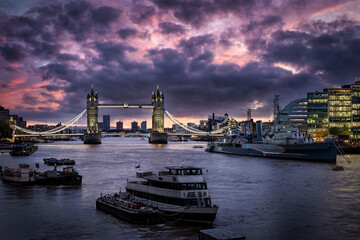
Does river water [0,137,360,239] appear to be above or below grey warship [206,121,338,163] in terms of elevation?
below

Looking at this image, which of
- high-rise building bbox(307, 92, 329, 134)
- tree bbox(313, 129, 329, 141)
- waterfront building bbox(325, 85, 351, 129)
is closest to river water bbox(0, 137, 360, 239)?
tree bbox(313, 129, 329, 141)

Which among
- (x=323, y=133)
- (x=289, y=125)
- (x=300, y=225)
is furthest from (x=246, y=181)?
(x=323, y=133)

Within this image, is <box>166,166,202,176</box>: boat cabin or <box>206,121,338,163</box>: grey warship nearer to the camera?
<box>166,166,202,176</box>: boat cabin

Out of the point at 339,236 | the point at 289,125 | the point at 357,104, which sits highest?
the point at 357,104

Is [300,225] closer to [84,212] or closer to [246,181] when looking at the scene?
[84,212]

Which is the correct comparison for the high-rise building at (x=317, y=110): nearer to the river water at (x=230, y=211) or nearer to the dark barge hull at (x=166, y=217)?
the river water at (x=230, y=211)

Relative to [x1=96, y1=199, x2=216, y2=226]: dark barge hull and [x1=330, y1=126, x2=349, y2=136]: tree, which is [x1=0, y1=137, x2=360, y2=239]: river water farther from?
[x1=330, y1=126, x2=349, y2=136]: tree

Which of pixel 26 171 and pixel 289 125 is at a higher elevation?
pixel 289 125

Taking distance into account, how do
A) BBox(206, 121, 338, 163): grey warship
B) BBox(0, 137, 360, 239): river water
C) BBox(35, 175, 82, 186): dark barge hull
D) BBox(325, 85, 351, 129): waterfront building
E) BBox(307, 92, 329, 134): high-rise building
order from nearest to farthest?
BBox(0, 137, 360, 239): river water
BBox(35, 175, 82, 186): dark barge hull
BBox(206, 121, 338, 163): grey warship
BBox(325, 85, 351, 129): waterfront building
BBox(307, 92, 329, 134): high-rise building

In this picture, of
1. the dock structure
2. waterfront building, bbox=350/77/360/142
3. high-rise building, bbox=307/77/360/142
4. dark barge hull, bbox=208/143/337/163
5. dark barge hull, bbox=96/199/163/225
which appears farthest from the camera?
high-rise building, bbox=307/77/360/142

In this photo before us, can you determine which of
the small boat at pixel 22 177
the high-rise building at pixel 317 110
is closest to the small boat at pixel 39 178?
the small boat at pixel 22 177

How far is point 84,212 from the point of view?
29938 millimetres

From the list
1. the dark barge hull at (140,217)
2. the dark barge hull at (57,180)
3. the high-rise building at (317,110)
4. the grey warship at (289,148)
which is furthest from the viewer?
the high-rise building at (317,110)

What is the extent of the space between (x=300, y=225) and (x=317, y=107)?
111 m
